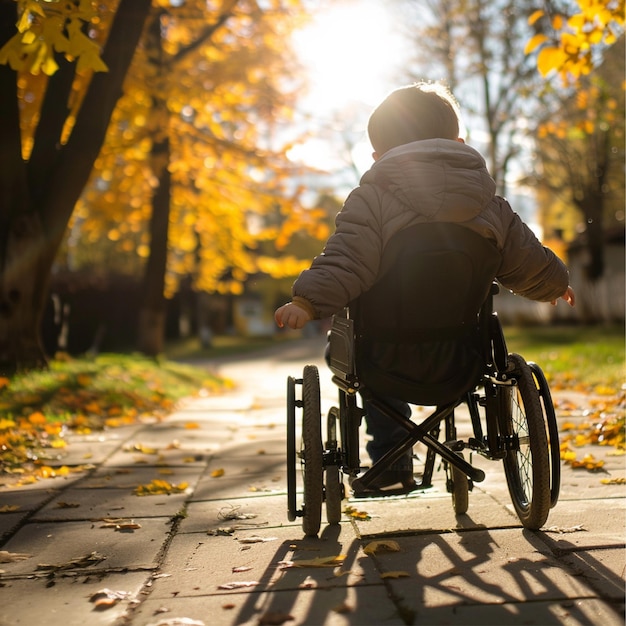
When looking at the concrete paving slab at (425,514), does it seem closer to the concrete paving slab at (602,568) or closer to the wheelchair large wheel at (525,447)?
the wheelchair large wheel at (525,447)

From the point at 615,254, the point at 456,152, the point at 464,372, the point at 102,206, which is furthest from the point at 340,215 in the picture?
the point at 615,254

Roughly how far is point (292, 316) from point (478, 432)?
35.4 inches

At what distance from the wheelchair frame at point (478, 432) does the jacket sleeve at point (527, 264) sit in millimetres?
148

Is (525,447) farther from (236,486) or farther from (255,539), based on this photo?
(236,486)

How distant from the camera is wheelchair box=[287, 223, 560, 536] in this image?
304cm

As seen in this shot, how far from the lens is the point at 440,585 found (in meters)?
2.57

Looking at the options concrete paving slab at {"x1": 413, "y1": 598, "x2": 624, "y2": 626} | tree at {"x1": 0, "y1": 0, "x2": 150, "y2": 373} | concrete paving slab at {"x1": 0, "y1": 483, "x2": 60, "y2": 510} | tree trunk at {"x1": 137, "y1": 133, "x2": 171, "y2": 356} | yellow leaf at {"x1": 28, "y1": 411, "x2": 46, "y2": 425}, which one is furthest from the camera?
tree trunk at {"x1": 137, "y1": 133, "x2": 171, "y2": 356}

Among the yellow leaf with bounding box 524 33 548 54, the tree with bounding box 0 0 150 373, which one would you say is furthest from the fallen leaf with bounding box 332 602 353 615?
the tree with bounding box 0 0 150 373

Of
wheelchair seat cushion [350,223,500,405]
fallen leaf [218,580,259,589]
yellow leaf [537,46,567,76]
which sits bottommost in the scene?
fallen leaf [218,580,259,589]

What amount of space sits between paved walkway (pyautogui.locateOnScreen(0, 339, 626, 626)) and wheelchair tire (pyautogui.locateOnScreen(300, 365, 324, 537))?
12 centimetres

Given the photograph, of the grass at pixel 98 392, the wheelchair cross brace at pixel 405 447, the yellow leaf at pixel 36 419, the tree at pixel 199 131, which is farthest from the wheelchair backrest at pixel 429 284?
the tree at pixel 199 131

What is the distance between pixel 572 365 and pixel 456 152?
817cm

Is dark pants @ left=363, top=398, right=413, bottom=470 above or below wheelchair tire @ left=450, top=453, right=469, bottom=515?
above

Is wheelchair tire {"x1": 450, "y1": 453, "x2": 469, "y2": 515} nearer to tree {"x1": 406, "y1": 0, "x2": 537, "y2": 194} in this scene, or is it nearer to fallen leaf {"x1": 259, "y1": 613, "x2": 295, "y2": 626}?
fallen leaf {"x1": 259, "y1": 613, "x2": 295, "y2": 626}
